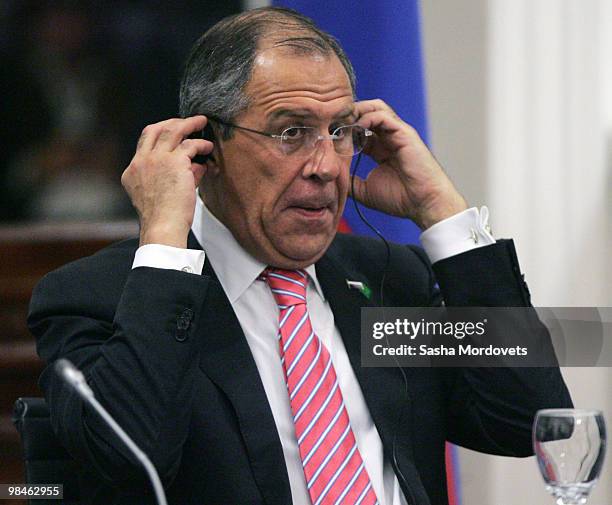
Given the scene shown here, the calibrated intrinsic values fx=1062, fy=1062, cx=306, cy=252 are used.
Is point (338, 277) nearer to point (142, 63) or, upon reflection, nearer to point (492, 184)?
point (492, 184)

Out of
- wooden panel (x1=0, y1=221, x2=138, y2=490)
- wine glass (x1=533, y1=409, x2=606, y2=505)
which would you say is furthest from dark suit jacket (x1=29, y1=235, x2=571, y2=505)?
wooden panel (x1=0, y1=221, x2=138, y2=490)

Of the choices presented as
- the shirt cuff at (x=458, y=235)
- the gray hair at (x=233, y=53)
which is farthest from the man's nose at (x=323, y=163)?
the shirt cuff at (x=458, y=235)

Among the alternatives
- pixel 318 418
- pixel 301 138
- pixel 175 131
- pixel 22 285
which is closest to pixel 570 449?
pixel 318 418

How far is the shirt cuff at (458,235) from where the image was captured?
1940mm

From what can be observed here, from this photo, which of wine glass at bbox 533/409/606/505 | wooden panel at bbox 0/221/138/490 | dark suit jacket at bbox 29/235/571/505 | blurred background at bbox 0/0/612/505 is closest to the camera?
wine glass at bbox 533/409/606/505

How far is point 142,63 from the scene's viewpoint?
13.4 feet

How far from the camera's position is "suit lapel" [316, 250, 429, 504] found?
178cm

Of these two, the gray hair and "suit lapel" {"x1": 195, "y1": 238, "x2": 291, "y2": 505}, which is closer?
"suit lapel" {"x1": 195, "y1": 238, "x2": 291, "y2": 505}

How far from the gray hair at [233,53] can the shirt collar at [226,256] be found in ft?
0.54

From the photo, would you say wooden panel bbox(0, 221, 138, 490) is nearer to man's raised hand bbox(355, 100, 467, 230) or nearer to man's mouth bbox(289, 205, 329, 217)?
man's raised hand bbox(355, 100, 467, 230)

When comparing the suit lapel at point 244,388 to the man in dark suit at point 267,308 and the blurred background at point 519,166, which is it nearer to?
the man in dark suit at point 267,308

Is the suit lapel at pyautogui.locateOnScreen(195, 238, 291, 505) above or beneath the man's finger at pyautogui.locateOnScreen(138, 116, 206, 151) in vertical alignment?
beneath

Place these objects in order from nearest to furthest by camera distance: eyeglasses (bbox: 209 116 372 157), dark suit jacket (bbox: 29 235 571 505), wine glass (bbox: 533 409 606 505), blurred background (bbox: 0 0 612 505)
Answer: wine glass (bbox: 533 409 606 505)
dark suit jacket (bbox: 29 235 571 505)
eyeglasses (bbox: 209 116 372 157)
blurred background (bbox: 0 0 612 505)

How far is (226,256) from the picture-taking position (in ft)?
6.12
